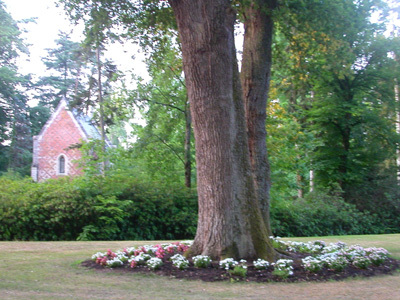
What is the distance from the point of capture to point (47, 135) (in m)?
43.7

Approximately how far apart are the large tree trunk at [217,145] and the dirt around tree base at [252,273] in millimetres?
516

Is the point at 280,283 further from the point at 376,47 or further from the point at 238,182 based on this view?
the point at 376,47

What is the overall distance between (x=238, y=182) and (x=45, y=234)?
10.3 meters

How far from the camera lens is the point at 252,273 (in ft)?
24.8

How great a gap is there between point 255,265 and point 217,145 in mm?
2216

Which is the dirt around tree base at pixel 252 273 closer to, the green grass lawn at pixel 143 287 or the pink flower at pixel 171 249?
the green grass lawn at pixel 143 287

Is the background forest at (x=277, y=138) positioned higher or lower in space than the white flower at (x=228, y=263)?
higher

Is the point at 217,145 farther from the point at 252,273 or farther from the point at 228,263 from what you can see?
the point at 252,273

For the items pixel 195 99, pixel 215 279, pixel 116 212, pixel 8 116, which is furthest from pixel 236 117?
pixel 8 116

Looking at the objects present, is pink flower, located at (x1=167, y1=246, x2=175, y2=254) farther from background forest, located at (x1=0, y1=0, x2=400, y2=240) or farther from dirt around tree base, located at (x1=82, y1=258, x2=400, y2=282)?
background forest, located at (x1=0, y1=0, x2=400, y2=240)

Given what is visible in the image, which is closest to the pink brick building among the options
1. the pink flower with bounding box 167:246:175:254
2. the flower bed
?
the pink flower with bounding box 167:246:175:254

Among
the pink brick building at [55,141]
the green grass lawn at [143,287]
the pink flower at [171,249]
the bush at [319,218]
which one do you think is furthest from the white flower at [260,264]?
the pink brick building at [55,141]

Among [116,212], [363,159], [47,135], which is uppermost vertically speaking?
[47,135]

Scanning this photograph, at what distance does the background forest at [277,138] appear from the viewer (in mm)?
14156
